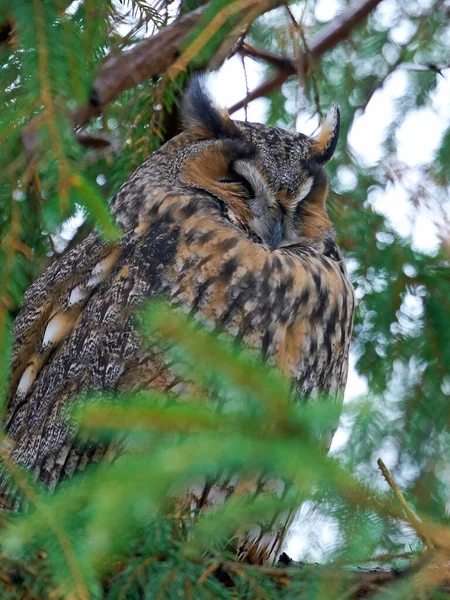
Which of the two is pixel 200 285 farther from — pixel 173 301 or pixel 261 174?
pixel 261 174

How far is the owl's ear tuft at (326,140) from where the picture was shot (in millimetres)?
2461

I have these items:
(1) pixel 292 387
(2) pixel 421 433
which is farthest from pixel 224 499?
(2) pixel 421 433

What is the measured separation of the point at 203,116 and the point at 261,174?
29 cm

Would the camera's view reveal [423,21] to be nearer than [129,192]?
No

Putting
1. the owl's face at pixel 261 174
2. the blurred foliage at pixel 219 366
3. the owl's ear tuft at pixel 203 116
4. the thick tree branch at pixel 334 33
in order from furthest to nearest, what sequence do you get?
the thick tree branch at pixel 334 33, the owl's ear tuft at pixel 203 116, the owl's face at pixel 261 174, the blurred foliage at pixel 219 366

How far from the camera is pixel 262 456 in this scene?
3.06 feet

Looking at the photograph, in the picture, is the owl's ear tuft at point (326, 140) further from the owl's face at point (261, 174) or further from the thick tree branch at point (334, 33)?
the thick tree branch at point (334, 33)

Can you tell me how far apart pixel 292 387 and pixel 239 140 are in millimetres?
710

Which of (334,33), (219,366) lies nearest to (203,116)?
(334,33)

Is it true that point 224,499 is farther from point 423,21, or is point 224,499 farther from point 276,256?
point 423,21

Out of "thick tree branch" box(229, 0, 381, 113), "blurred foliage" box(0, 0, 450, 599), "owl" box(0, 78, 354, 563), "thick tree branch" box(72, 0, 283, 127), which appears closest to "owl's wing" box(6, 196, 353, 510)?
"owl" box(0, 78, 354, 563)

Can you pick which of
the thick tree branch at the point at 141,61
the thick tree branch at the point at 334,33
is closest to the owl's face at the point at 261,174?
the thick tree branch at the point at 141,61

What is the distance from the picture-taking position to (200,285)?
2.04 metres

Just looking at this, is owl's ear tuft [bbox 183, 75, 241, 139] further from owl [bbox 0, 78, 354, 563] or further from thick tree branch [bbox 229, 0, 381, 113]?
thick tree branch [bbox 229, 0, 381, 113]
